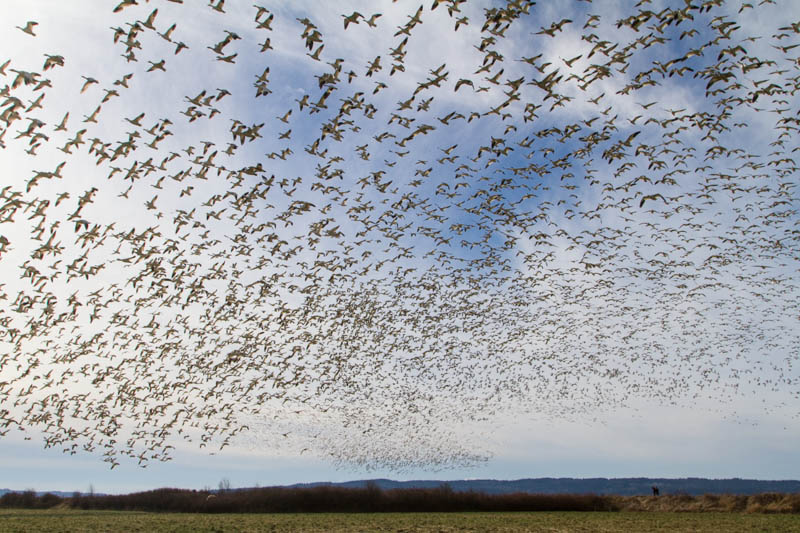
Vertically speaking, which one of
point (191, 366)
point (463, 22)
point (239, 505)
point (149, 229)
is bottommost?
point (239, 505)

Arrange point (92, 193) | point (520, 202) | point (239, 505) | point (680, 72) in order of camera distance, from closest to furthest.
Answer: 1. point (680, 72)
2. point (92, 193)
3. point (520, 202)
4. point (239, 505)

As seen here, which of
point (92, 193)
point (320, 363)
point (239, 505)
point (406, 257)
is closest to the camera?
point (92, 193)

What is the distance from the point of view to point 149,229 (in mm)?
21953

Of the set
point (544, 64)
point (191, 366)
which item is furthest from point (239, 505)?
point (544, 64)

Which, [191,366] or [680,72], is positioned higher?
[680,72]

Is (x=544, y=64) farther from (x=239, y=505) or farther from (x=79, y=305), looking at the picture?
(x=239, y=505)

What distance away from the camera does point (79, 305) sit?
23.7m

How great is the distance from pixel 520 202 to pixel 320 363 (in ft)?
56.4

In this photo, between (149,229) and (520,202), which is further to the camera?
(520,202)

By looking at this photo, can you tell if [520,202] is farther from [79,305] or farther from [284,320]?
[79,305]

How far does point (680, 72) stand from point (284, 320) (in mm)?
20853

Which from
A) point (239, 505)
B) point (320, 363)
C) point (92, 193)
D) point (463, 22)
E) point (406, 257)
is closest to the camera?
point (463, 22)

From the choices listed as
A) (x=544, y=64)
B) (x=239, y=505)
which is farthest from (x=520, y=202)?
(x=239, y=505)

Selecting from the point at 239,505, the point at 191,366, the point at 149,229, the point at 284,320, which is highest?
the point at 149,229
